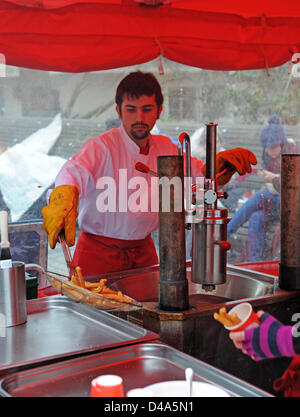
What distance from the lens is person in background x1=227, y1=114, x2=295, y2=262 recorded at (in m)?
3.95

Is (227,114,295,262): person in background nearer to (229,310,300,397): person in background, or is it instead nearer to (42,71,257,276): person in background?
(42,71,257,276): person in background

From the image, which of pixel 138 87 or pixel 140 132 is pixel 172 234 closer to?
pixel 140 132

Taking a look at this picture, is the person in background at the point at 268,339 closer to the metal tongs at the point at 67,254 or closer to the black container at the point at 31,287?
the metal tongs at the point at 67,254

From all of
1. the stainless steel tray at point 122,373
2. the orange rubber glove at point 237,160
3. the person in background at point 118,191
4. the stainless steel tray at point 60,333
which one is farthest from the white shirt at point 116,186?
the stainless steel tray at point 122,373

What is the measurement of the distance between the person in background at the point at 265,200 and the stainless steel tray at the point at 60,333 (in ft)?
8.68

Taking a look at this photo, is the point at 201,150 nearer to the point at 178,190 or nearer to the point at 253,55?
the point at 253,55

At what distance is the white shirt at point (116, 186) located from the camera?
2.55 meters

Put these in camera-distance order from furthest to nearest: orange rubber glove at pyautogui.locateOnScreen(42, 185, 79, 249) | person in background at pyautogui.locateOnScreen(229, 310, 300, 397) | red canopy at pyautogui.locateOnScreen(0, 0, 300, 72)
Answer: red canopy at pyautogui.locateOnScreen(0, 0, 300, 72), orange rubber glove at pyautogui.locateOnScreen(42, 185, 79, 249), person in background at pyautogui.locateOnScreen(229, 310, 300, 397)

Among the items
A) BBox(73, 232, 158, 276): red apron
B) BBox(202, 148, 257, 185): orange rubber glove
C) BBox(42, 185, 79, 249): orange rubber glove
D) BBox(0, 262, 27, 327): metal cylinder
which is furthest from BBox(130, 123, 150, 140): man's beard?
BBox(0, 262, 27, 327): metal cylinder

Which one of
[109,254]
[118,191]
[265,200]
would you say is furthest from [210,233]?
[265,200]

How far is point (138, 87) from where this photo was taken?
121 inches

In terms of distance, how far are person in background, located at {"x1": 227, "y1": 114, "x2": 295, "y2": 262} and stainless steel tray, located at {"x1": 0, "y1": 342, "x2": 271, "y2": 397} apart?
9.50ft
